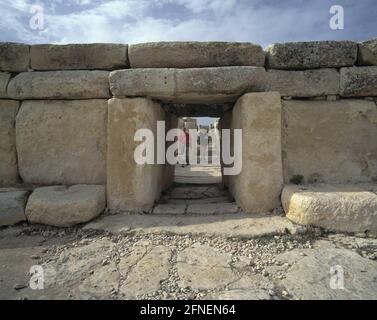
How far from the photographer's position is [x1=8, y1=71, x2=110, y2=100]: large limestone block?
133 inches

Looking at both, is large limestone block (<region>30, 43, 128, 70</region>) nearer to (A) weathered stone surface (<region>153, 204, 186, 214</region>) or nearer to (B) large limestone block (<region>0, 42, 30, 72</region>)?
(B) large limestone block (<region>0, 42, 30, 72</region>)

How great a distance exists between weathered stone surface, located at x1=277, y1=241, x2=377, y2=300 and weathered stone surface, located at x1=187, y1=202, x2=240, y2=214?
1066 mm

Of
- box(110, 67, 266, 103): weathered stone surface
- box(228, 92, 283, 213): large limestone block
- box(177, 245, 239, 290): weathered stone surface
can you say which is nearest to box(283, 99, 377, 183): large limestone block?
box(228, 92, 283, 213): large limestone block

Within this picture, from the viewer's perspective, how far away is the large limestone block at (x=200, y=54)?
328 centimetres

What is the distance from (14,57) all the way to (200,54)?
8.03 feet

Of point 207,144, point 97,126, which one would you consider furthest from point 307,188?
point 207,144

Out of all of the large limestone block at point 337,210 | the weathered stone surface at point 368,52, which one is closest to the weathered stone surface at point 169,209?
the large limestone block at point 337,210

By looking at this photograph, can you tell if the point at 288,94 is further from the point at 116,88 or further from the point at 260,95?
the point at 116,88

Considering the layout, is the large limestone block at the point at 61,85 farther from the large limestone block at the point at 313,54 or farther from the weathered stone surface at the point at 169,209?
the large limestone block at the point at 313,54

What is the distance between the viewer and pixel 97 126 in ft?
11.3

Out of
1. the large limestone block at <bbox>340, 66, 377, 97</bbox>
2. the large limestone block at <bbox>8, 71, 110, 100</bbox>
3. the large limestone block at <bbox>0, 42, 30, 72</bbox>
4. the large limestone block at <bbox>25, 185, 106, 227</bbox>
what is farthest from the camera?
the large limestone block at <bbox>0, 42, 30, 72</bbox>

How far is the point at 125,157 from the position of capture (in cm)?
320

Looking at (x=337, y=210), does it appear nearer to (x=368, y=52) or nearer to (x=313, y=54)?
(x=313, y=54)

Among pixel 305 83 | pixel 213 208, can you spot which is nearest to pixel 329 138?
pixel 305 83
